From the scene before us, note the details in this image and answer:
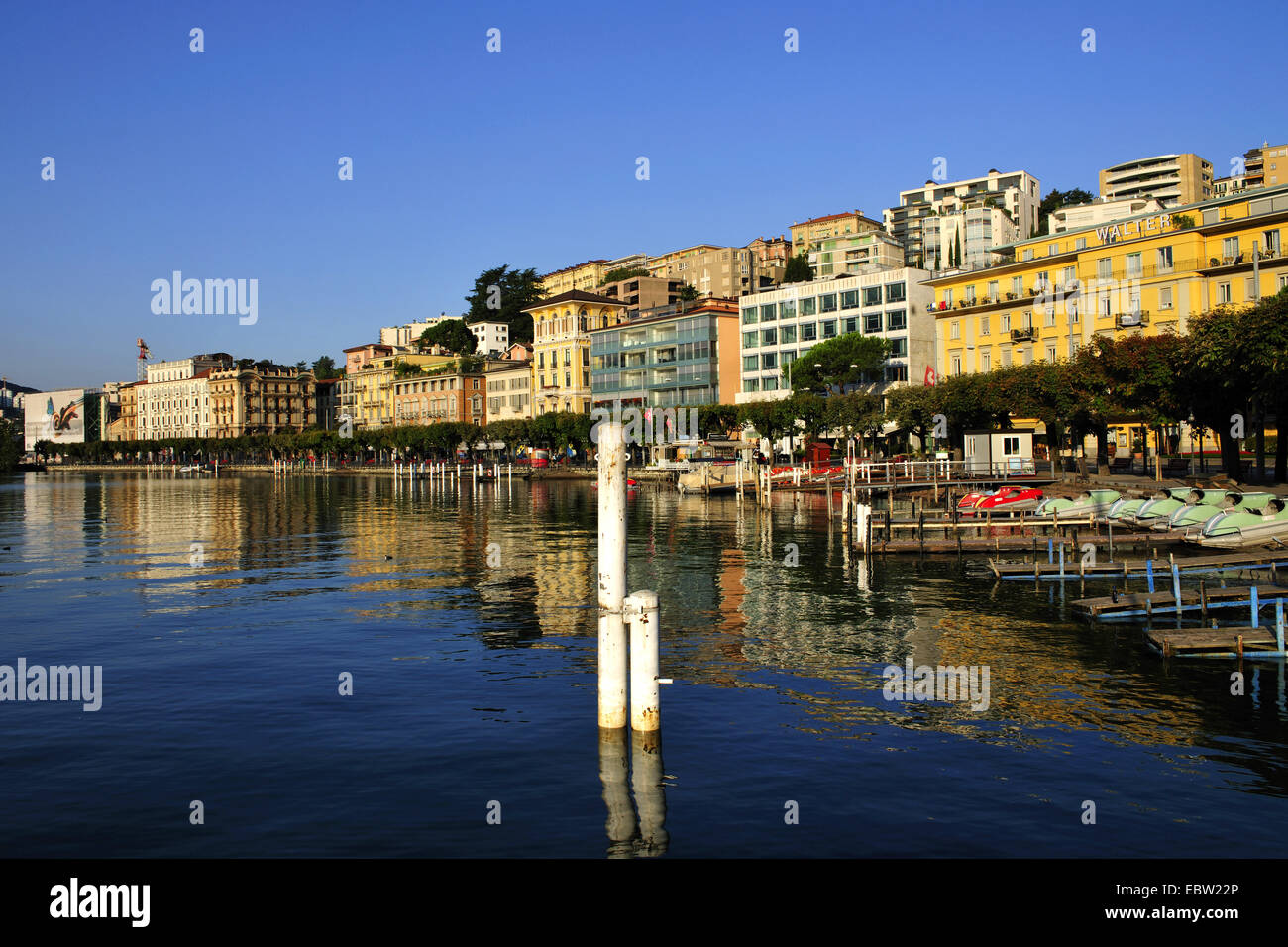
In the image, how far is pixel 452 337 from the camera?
189 meters

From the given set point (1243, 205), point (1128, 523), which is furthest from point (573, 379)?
point (1128, 523)

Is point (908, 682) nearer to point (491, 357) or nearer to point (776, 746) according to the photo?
point (776, 746)

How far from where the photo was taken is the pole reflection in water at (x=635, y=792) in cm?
1159

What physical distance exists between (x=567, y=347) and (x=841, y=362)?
170 feet

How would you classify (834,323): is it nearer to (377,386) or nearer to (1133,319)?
(1133,319)

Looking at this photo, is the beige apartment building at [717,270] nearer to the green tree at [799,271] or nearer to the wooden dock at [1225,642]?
the green tree at [799,271]

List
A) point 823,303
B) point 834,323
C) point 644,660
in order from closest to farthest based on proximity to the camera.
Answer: point 644,660 < point 834,323 < point 823,303

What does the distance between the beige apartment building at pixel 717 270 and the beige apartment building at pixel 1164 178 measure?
177ft

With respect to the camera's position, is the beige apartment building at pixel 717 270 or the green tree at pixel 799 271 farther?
the beige apartment building at pixel 717 270

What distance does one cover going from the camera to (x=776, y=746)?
15039mm

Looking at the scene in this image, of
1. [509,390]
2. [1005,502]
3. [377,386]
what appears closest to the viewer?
[1005,502]

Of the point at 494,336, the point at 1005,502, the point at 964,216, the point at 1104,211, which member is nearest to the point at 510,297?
the point at 494,336

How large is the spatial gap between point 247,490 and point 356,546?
6987 cm

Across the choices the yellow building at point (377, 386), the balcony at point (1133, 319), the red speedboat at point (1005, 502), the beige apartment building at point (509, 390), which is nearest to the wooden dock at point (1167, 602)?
the red speedboat at point (1005, 502)
